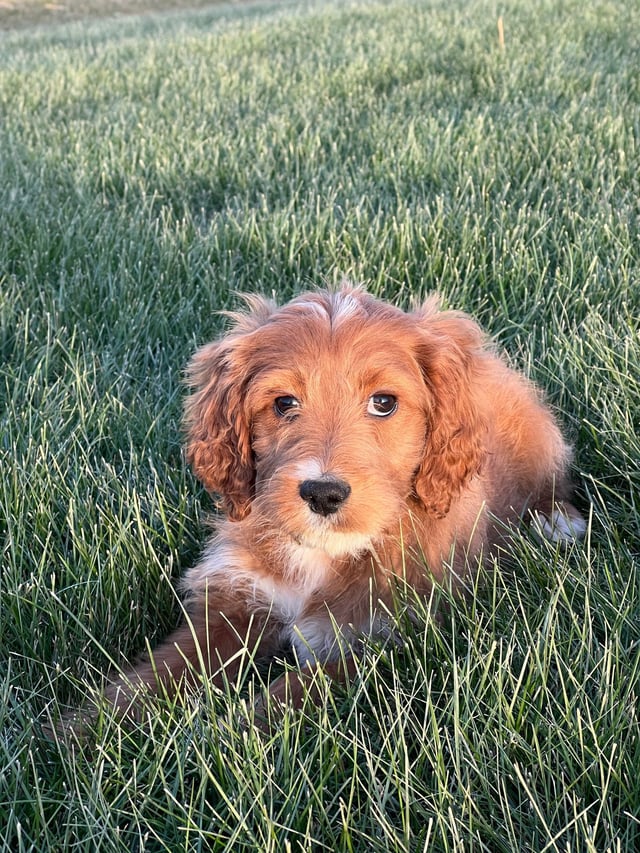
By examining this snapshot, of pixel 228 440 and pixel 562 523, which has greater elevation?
pixel 228 440

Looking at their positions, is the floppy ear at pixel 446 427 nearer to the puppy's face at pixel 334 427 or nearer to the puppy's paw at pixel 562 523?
the puppy's face at pixel 334 427

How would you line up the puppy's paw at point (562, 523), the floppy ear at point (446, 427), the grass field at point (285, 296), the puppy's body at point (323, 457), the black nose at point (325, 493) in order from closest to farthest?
the grass field at point (285, 296) → the black nose at point (325, 493) → the puppy's body at point (323, 457) → the floppy ear at point (446, 427) → the puppy's paw at point (562, 523)

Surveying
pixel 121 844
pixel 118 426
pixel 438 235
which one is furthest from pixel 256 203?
pixel 121 844

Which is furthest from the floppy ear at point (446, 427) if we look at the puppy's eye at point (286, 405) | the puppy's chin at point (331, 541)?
the puppy's eye at point (286, 405)

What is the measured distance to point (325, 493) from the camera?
2.08 meters

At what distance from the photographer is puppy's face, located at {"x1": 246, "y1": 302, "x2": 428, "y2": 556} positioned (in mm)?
2117

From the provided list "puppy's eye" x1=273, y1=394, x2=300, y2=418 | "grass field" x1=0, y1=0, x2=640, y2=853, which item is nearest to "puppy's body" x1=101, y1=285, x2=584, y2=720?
"puppy's eye" x1=273, y1=394, x2=300, y2=418

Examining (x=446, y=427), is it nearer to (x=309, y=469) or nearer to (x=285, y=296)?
(x=309, y=469)

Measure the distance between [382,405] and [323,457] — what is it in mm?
309

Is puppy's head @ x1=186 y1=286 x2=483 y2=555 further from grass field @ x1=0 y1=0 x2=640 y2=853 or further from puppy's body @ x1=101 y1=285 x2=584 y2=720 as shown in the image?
grass field @ x1=0 y1=0 x2=640 y2=853

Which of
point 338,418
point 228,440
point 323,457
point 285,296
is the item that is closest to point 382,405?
point 338,418

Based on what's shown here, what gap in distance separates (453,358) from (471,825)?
4.27 ft

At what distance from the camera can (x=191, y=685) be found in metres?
2.24

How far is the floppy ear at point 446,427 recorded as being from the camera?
7.92 ft
